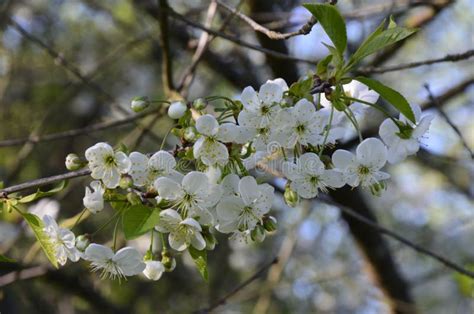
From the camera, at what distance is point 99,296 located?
313 centimetres

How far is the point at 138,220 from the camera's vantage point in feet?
2.89

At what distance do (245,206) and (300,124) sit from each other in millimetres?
149

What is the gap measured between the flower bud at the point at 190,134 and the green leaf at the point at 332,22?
0.24 m

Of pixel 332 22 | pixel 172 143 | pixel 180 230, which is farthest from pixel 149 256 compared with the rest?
pixel 172 143

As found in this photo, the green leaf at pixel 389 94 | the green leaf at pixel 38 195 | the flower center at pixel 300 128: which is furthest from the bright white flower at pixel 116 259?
the green leaf at pixel 389 94

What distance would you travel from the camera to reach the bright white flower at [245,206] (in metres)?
0.95

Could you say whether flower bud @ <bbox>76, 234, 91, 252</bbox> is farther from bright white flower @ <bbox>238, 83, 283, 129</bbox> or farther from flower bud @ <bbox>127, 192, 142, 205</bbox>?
bright white flower @ <bbox>238, 83, 283, 129</bbox>

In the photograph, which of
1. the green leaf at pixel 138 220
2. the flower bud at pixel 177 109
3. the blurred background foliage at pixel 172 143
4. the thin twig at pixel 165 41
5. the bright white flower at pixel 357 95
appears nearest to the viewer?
the green leaf at pixel 138 220

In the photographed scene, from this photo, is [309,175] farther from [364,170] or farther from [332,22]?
[332,22]

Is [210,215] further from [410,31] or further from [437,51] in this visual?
[437,51]

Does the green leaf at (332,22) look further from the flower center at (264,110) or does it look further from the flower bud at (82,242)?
the flower bud at (82,242)

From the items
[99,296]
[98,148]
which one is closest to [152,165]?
[98,148]

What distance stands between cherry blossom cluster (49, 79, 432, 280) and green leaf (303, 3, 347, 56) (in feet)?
0.27

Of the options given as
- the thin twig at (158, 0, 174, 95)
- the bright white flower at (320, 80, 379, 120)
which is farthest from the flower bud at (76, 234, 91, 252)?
the thin twig at (158, 0, 174, 95)
